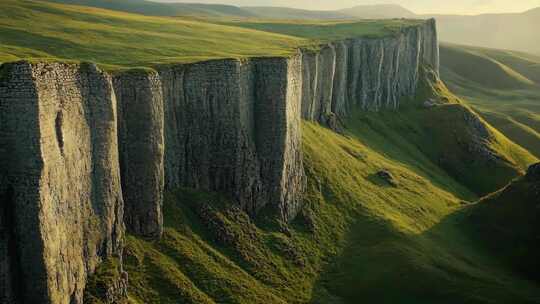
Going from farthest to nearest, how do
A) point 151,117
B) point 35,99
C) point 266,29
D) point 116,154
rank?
point 266,29
point 151,117
point 116,154
point 35,99


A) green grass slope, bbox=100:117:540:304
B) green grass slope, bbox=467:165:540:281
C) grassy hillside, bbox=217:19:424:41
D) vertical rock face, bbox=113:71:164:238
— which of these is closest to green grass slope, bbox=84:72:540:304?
green grass slope, bbox=100:117:540:304

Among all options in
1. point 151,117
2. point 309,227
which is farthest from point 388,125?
point 151,117

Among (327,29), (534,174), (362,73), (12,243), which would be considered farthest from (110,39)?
(327,29)

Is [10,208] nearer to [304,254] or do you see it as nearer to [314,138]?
[304,254]

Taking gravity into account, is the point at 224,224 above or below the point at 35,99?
below

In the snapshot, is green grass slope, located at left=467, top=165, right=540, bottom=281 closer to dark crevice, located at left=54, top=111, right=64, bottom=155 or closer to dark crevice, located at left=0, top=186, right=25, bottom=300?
dark crevice, located at left=54, top=111, right=64, bottom=155

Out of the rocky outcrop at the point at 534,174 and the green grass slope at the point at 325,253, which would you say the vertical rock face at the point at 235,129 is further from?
the rocky outcrop at the point at 534,174

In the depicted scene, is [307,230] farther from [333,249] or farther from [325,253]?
[333,249]
